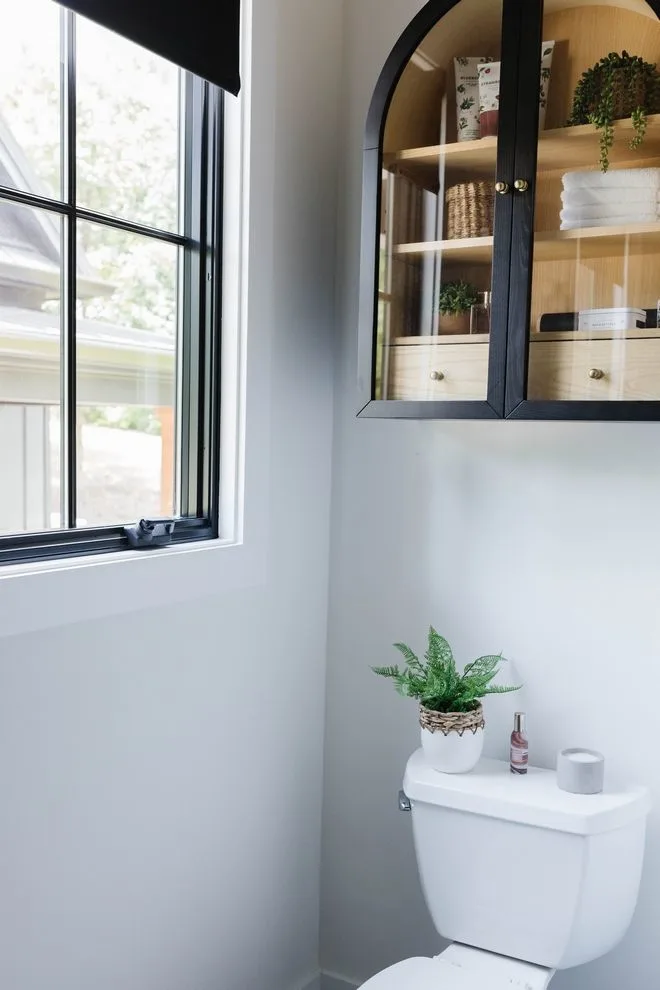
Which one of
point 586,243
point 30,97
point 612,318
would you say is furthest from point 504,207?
point 30,97

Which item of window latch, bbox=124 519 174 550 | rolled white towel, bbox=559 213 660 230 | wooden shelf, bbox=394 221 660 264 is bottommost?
window latch, bbox=124 519 174 550

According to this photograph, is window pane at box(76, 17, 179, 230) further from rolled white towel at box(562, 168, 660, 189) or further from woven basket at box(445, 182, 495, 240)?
rolled white towel at box(562, 168, 660, 189)

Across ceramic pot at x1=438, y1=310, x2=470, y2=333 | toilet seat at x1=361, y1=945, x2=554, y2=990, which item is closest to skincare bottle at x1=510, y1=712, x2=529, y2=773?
toilet seat at x1=361, y1=945, x2=554, y2=990

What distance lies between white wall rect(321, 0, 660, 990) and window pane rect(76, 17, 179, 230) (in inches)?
17.2

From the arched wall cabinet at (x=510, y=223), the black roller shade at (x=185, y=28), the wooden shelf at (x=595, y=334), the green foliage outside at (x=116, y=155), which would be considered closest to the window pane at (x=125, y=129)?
the green foliage outside at (x=116, y=155)

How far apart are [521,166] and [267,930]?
149 cm

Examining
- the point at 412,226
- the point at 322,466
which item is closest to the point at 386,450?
the point at 322,466

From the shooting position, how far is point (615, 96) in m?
1.39

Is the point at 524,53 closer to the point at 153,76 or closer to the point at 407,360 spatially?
the point at 407,360

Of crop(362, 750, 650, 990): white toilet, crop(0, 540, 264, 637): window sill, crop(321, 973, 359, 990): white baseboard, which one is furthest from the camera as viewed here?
crop(321, 973, 359, 990): white baseboard

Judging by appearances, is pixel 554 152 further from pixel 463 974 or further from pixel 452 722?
pixel 463 974

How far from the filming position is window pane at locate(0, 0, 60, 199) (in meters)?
1.33

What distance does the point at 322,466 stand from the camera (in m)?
1.93

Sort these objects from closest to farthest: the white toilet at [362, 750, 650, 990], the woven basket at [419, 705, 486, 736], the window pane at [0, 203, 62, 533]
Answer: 1. the window pane at [0, 203, 62, 533]
2. the white toilet at [362, 750, 650, 990]
3. the woven basket at [419, 705, 486, 736]
